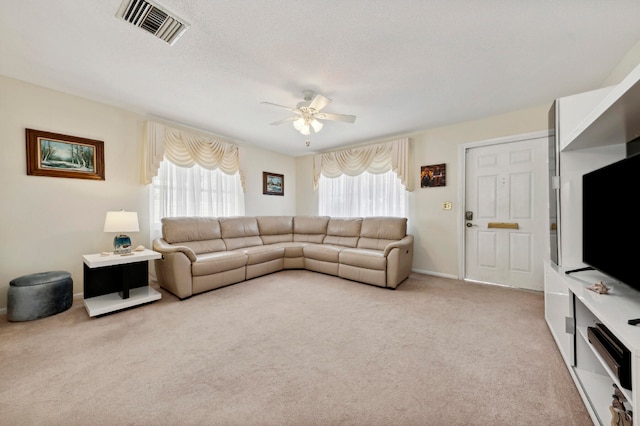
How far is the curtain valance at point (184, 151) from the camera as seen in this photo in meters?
3.41

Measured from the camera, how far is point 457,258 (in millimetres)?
3740

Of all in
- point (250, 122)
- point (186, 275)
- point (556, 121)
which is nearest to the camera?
point (556, 121)

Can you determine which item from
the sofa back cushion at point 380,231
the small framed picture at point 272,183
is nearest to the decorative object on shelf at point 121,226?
the small framed picture at point 272,183

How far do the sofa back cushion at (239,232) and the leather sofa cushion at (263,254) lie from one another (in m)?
0.32

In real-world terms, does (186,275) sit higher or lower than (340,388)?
higher

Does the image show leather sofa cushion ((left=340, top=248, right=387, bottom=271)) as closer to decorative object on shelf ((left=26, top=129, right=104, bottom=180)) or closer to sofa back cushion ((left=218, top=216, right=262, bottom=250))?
sofa back cushion ((left=218, top=216, right=262, bottom=250))

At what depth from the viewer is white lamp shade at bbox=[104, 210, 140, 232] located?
274 cm

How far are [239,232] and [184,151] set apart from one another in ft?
5.29

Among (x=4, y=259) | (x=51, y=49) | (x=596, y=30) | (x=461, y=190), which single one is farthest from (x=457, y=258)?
(x=4, y=259)

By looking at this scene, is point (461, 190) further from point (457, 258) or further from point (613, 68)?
point (613, 68)

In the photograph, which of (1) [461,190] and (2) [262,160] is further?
(2) [262,160]

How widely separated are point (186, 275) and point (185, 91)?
7.19ft

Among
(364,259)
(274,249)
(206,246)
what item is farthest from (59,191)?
(364,259)

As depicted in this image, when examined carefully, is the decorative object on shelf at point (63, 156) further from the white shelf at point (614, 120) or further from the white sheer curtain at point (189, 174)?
the white shelf at point (614, 120)
